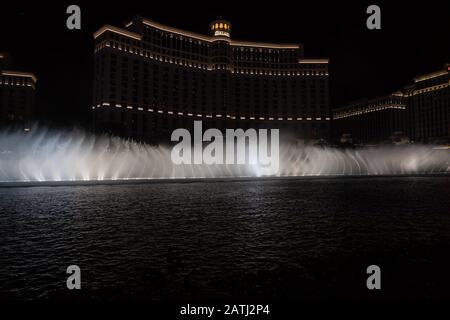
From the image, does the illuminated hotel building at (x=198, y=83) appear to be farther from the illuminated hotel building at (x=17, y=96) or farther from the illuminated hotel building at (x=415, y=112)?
the illuminated hotel building at (x=17, y=96)

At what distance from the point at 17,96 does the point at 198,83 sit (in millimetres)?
78842

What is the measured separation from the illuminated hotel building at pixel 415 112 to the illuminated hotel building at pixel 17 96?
169m

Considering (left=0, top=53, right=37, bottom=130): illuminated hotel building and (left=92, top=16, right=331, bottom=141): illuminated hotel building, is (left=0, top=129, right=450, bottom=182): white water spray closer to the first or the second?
(left=92, top=16, right=331, bottom=141): illuminated hotel building

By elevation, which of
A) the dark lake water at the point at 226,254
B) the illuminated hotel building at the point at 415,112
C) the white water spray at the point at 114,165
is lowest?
the dark lake water at the point at 226,254

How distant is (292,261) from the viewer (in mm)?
8352

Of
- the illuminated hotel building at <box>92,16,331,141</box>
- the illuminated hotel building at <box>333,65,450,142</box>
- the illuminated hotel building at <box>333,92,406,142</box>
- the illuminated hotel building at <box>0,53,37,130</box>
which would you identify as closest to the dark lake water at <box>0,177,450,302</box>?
the illuminated hotel building at <box>92,16,331,141</box>

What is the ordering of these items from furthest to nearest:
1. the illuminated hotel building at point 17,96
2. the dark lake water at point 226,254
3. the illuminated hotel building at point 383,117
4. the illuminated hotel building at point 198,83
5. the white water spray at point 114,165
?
the illuminated hotel building at point 383,117
the illuminated hotel building at point 17,96
the illuminated hotel building at point 198,83
the white water spray at point 114,165
the dark lake water at point 226,254

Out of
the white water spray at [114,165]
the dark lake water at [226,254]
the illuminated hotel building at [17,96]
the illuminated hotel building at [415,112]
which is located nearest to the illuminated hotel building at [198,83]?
the illuminated hotel building at [415,112]

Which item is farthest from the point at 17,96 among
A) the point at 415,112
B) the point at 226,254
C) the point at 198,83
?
the point at 415,112

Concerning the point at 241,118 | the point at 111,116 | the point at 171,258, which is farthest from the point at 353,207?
the point at 241,118

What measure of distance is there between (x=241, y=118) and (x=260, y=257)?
145982mm

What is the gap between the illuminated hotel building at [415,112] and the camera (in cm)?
13962

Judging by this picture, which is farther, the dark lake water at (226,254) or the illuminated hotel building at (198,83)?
the illuminated hotel building at (198,83)

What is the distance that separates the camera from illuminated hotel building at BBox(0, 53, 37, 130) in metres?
146
